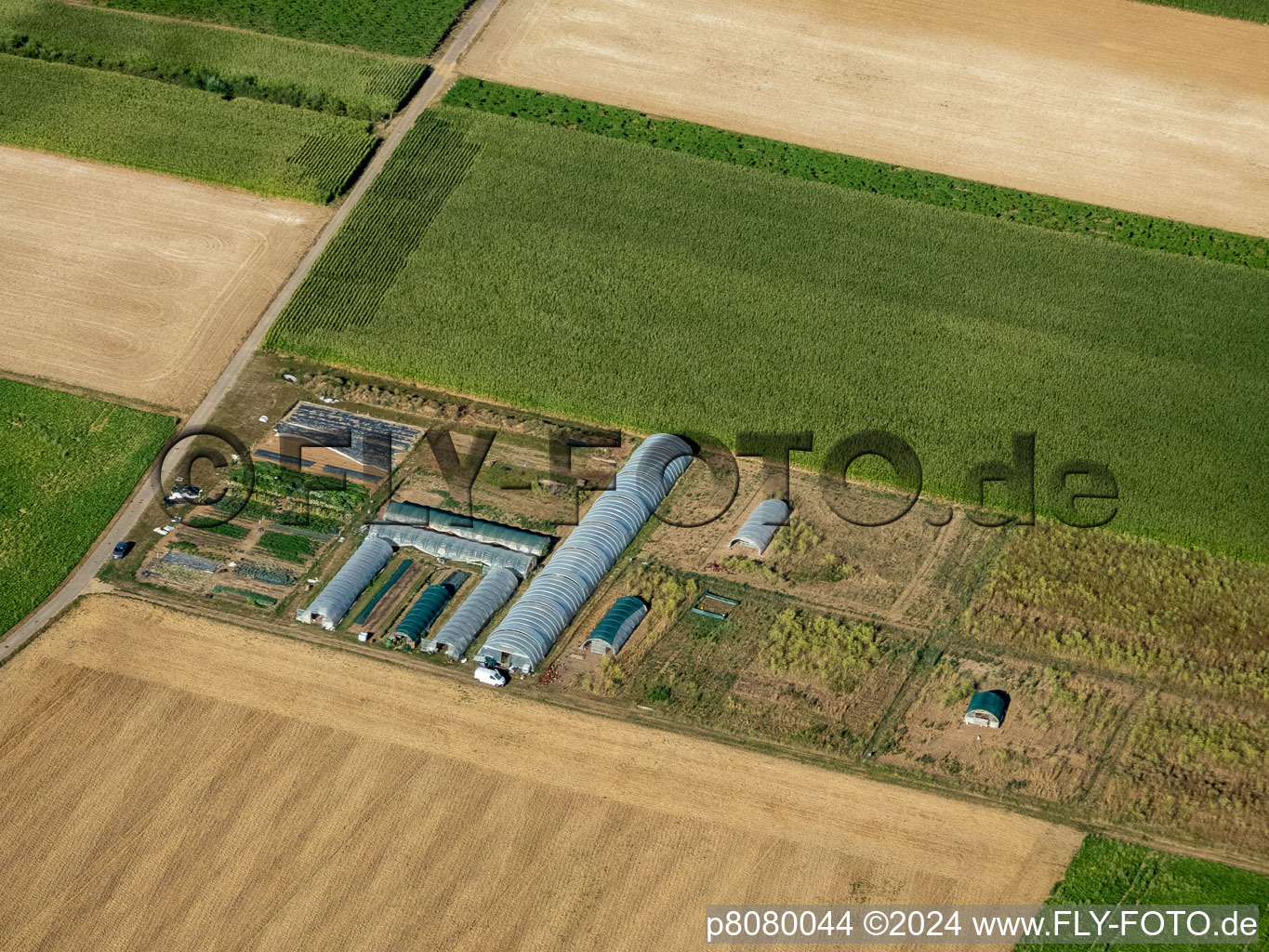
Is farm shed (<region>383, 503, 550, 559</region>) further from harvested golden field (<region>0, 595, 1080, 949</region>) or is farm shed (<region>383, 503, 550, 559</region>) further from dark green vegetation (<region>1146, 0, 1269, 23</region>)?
dark green vegetation (<region>1146, 0, 1269, 23</region>)

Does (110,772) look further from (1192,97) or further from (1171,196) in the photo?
(1192,97)

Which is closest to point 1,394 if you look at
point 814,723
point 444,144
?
point 444,144

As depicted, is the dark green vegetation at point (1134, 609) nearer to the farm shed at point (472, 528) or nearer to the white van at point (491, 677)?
the farm shed at point (472, 528)

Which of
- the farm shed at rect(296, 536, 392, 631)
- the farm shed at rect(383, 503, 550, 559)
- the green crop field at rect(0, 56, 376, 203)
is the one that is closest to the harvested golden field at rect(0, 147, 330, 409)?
the green crop field at rect(0, 56, 376, 203)

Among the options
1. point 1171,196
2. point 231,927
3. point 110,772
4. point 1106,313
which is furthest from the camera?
point 1171,196

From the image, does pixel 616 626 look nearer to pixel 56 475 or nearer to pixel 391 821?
pixel 391 821

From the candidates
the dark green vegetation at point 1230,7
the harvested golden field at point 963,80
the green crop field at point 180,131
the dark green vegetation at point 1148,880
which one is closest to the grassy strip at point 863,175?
the harvested golden field at point 963,80
